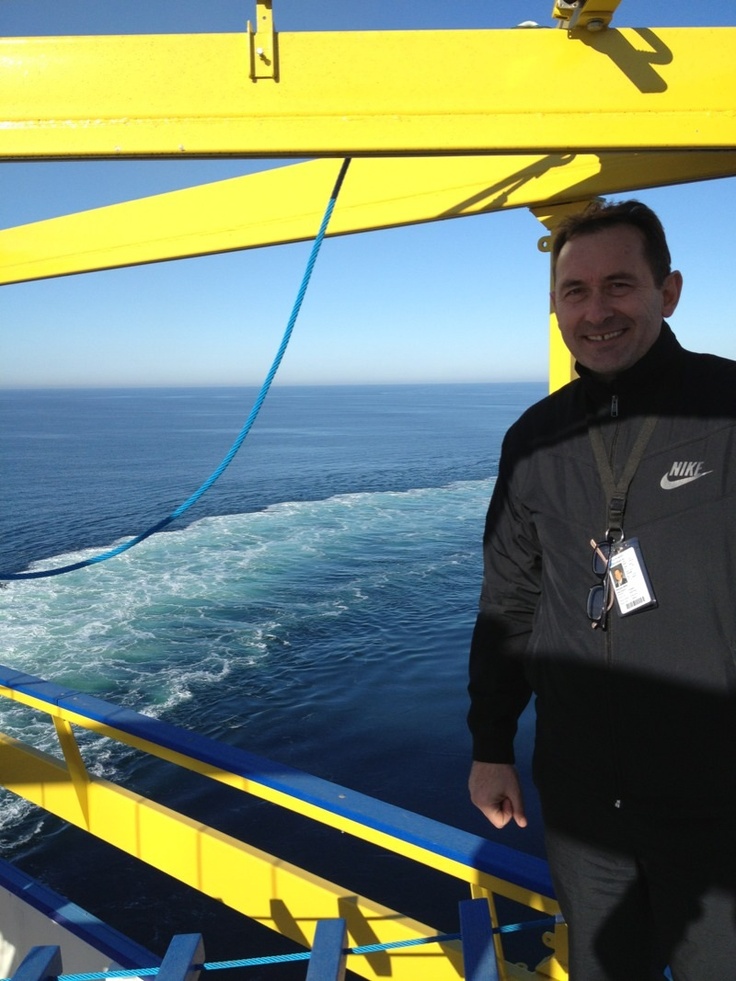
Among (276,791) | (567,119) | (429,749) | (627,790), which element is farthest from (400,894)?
(567,119)

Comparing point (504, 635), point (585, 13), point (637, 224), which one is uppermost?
point (585, 13)

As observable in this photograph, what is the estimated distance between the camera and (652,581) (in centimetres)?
122

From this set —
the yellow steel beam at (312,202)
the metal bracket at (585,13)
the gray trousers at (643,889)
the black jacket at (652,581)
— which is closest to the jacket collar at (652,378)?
the black jacket at (652,581)

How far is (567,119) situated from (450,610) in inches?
441

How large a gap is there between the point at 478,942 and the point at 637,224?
1.54 meters

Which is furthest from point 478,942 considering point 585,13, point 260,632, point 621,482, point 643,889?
point 260,632

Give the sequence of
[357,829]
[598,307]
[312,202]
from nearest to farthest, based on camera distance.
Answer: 1. [598,307]
2. [357,829]
3. [312,202]

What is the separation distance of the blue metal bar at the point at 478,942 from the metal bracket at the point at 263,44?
5.86 feet

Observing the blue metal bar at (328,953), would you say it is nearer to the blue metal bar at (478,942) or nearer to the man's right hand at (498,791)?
the blue metal bar at (478,942)

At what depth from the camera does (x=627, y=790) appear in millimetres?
1238

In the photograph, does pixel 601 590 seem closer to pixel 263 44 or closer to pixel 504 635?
pixel 504 635

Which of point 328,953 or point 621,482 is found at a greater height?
point 621,482

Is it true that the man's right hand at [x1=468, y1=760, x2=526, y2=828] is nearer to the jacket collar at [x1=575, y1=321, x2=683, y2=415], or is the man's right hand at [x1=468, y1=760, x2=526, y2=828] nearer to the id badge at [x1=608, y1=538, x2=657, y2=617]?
the id badge at [x1=608, y1=538, x2=657, y2=617]

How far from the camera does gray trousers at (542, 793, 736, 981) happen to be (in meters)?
1.19
